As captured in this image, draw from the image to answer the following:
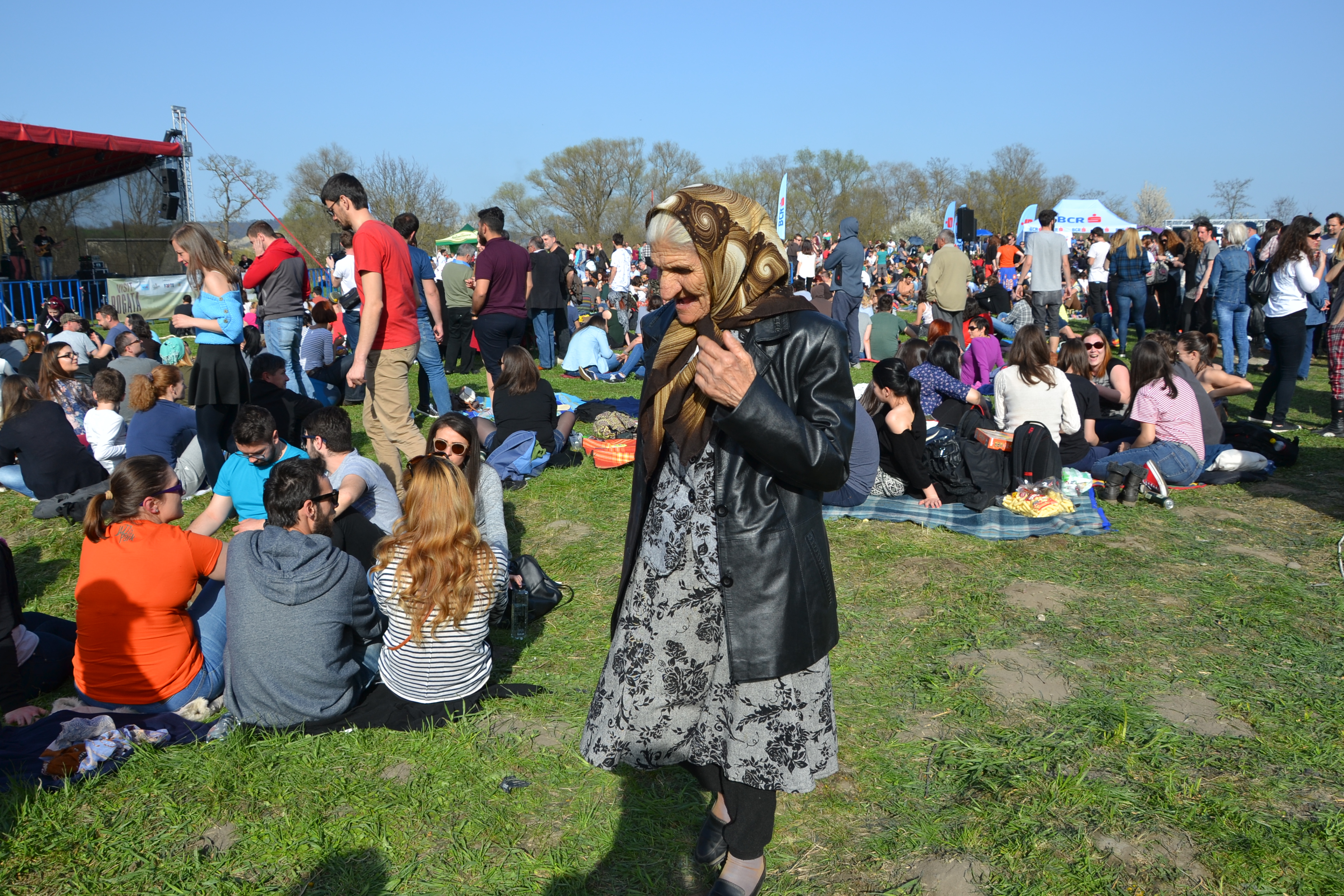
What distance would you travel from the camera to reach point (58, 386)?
300 inches

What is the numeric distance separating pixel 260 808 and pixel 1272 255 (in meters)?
9.66

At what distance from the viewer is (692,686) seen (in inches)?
94.0

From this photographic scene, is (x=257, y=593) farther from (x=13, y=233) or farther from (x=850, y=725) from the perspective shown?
(x=13, y=233)

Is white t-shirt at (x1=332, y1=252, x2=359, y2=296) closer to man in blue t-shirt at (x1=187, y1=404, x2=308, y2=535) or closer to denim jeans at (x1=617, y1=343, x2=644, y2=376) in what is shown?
denim jeans at (x1=617, y1=343, x2=644, y2=376)

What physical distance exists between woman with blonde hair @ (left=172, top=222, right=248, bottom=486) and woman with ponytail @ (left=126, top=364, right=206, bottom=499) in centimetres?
41

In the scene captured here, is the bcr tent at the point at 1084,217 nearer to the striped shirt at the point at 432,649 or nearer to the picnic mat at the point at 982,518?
the picnic mat at the point at 982,518

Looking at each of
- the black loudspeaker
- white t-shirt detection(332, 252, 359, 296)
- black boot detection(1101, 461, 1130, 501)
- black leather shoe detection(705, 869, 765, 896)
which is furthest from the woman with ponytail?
the black loudspeaker

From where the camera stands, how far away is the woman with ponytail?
659 cm

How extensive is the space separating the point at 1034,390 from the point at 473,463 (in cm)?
438

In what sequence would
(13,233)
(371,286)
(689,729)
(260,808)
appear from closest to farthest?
1. (689,729)
2. (260,808)
3. (371,286)
4. (13,233)

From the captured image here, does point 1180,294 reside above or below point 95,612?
above

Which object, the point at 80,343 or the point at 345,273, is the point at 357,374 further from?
the point at 345,273

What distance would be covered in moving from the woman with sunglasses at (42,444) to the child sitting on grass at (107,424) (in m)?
0.25

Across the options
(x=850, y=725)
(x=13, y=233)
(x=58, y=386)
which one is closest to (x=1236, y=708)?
(x=850, y=725)
